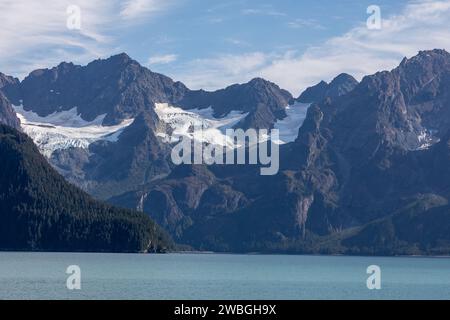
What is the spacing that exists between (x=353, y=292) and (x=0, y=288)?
64564 mm

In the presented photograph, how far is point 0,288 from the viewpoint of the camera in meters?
171

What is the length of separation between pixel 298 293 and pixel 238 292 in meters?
10.5
